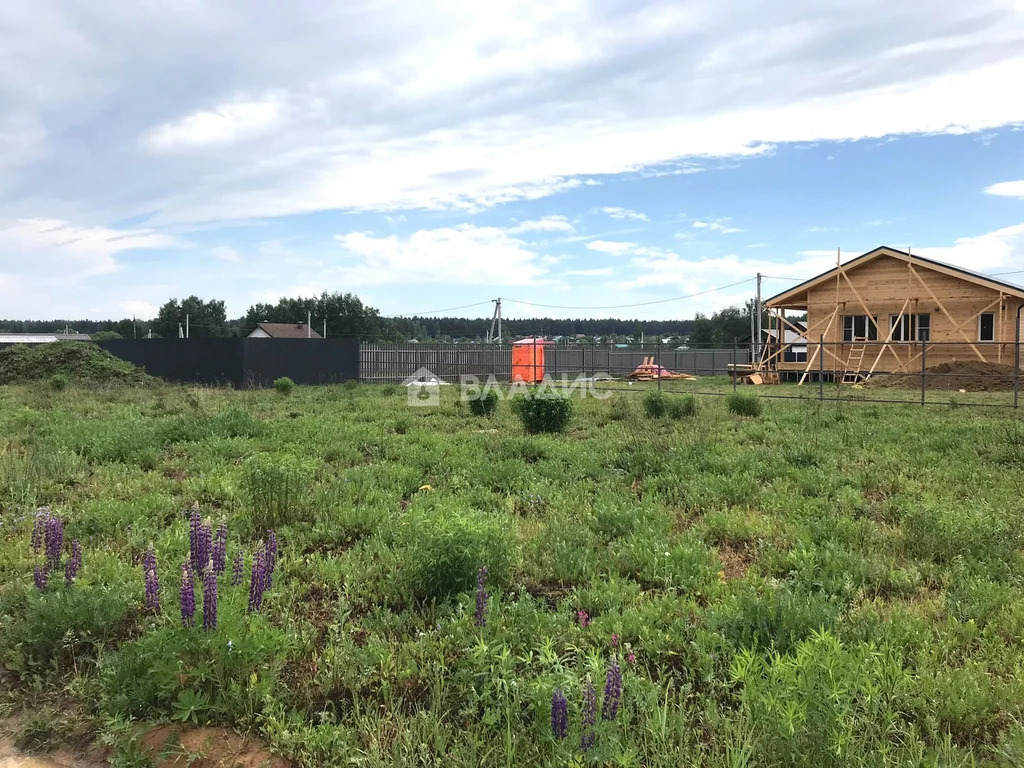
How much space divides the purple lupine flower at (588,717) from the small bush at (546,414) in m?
7.78

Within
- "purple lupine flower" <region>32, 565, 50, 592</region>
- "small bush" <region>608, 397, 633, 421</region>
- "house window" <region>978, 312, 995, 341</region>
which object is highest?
"house window" <region>978, 312, 995, 341</region>

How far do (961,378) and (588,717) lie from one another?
73.9ft

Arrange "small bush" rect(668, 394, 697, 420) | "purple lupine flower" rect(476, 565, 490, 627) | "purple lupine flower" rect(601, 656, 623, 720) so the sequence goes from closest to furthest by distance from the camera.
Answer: "purple lupine flower" rect(601, 656, 623, 720) → "purple lupine flower" rect(476, 565, 490, 627) → "small bush" rect(668, 394, 697, 420)

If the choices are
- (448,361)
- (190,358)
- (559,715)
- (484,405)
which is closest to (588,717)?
(559,715)

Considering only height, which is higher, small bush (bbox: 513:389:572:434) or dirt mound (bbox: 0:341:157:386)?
dirt mound (bbox: 0:341:157:386)

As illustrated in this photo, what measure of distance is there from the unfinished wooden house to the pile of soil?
2.16ft

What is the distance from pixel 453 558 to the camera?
143 inches

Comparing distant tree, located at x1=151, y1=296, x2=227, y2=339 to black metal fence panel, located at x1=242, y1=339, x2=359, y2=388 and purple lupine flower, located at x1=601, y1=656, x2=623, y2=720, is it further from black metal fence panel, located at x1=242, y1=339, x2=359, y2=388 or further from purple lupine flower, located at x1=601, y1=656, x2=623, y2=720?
purple lupine flower, located at x1=601, y1=656, x2=623, y2=720

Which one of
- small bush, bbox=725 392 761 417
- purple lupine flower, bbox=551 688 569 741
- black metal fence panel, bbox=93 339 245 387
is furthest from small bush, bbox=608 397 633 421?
black metal fence panel, bbox=93 339 245 387

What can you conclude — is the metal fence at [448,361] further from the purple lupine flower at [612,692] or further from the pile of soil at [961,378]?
the purple lupine flower at [612,692]

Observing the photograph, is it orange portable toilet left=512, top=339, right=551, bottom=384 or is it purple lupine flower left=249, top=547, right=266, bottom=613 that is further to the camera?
orange portable toilet left=512, top=339, right=551, bottom=384

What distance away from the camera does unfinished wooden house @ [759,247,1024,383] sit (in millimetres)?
21984

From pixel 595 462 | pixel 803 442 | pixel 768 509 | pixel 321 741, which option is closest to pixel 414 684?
pixel 321 741

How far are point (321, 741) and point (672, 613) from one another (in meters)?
1.85
